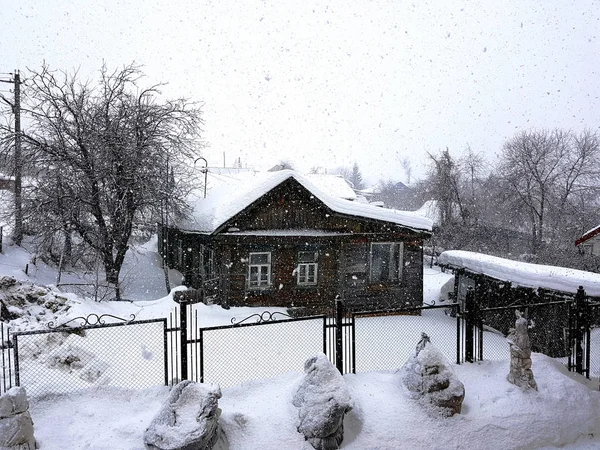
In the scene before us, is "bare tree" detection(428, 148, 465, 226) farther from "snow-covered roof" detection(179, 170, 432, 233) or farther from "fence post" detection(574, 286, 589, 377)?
"fence post" detection(574, 286, 589, 377)

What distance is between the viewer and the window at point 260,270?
15297mm

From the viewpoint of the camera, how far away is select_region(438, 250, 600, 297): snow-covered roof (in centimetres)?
1141

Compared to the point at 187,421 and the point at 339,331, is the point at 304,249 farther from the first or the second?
the point at 187,421

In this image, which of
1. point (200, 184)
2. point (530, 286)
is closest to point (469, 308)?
point (530, 286)

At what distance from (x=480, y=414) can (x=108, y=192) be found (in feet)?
54.8

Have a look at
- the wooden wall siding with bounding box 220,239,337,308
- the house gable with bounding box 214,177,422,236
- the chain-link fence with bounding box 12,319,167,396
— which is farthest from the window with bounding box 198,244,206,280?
the chain-link fence with bounding box 12,319,167,396

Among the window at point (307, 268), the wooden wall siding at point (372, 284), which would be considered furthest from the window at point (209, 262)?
the wooden wall siding at point (372, 284)

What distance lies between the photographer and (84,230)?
18.0m

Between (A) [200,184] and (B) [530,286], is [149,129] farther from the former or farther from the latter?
(B) [530,286]

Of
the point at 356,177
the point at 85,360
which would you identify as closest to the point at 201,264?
the point at 85,360

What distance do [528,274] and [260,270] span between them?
873 centimetres

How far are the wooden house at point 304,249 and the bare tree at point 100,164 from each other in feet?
10.7

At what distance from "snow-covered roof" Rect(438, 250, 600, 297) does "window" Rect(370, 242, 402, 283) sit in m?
1.99

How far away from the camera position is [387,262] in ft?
55.4
